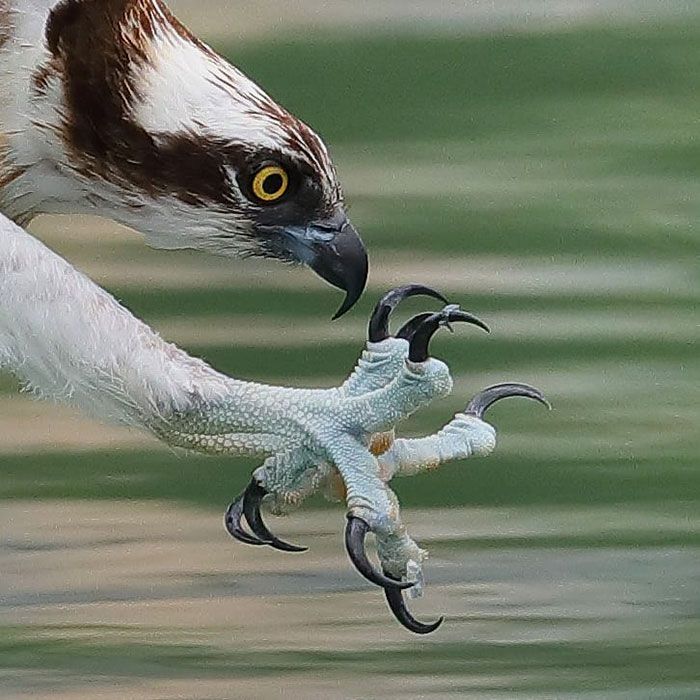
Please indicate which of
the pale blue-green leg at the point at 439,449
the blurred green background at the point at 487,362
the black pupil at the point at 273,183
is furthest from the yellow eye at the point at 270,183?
the blurred green background at the point at 487,362

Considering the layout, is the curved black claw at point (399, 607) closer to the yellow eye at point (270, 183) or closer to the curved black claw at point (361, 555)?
the curved black claw at point (361, 555)

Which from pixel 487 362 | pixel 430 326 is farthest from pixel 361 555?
pixel 487 362

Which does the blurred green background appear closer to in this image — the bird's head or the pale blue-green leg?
the bird's head

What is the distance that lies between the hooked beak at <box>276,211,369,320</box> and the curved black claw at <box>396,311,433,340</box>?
47 millimetres

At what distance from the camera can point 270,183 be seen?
1419mm

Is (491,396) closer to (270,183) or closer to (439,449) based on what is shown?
(439,449)

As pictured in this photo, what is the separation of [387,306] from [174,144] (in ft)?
0.69

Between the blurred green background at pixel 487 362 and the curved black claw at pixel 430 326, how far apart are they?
2.35 feet

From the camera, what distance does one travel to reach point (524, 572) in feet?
8.12

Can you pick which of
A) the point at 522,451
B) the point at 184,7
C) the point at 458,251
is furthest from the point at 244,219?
the point at 522,451

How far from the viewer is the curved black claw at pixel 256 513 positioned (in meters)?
1.43

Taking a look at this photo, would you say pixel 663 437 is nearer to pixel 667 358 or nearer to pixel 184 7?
pixel 667 358

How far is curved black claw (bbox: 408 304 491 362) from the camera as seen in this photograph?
1.35m

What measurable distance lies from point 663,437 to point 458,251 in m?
0.43
